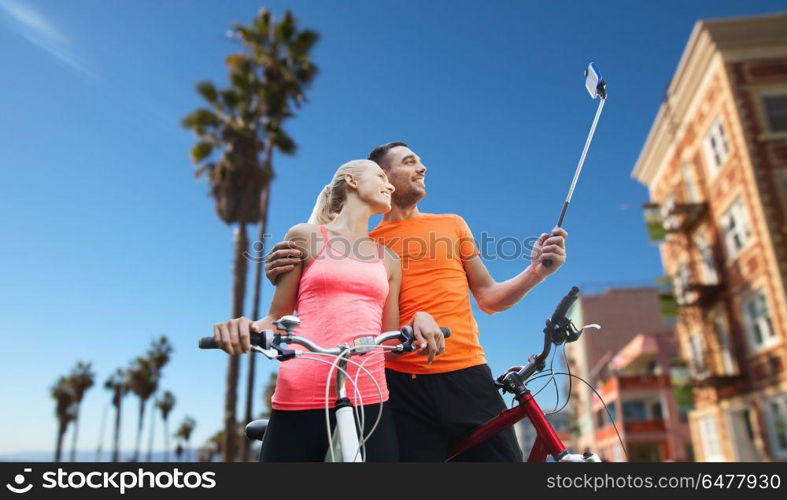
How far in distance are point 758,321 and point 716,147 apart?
19.7 feet

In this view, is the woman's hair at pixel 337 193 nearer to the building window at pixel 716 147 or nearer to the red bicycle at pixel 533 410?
the red bicycle at pixel 533 410

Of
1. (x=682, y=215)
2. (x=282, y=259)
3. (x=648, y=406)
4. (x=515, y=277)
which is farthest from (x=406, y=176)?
(x=648, y=406)

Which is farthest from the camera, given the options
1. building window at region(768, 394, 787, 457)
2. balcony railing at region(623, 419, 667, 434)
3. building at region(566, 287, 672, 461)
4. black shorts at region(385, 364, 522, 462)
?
building at region(566, 287, 672, 461)

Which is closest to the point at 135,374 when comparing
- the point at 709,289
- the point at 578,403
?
the point at 578,403

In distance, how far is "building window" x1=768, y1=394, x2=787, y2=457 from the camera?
17469 mm

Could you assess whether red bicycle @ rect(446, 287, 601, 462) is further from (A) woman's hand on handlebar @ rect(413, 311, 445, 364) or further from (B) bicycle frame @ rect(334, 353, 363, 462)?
(B) bicycle frame @ rect(334, 353, 363, 462)

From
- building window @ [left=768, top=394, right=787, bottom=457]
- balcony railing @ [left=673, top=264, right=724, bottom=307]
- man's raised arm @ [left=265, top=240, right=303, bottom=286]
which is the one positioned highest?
balcony railing @ [left=673, top=264, right=724, bottom=307]

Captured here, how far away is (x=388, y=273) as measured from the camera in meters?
2.67

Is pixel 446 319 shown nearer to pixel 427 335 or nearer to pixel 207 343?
pixel 427 335

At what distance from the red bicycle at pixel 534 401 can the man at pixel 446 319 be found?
0.14 ft

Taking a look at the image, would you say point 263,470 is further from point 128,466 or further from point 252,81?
A: point 252,81

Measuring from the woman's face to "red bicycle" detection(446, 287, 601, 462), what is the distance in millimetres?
856

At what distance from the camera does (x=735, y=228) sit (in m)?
20.4

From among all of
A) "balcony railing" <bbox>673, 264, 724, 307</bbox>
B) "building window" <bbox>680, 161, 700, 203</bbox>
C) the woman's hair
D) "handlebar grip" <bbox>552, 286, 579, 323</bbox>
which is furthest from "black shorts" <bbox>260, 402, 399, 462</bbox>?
"building window" <bbox>680, 161, 700, 203</bbox>
